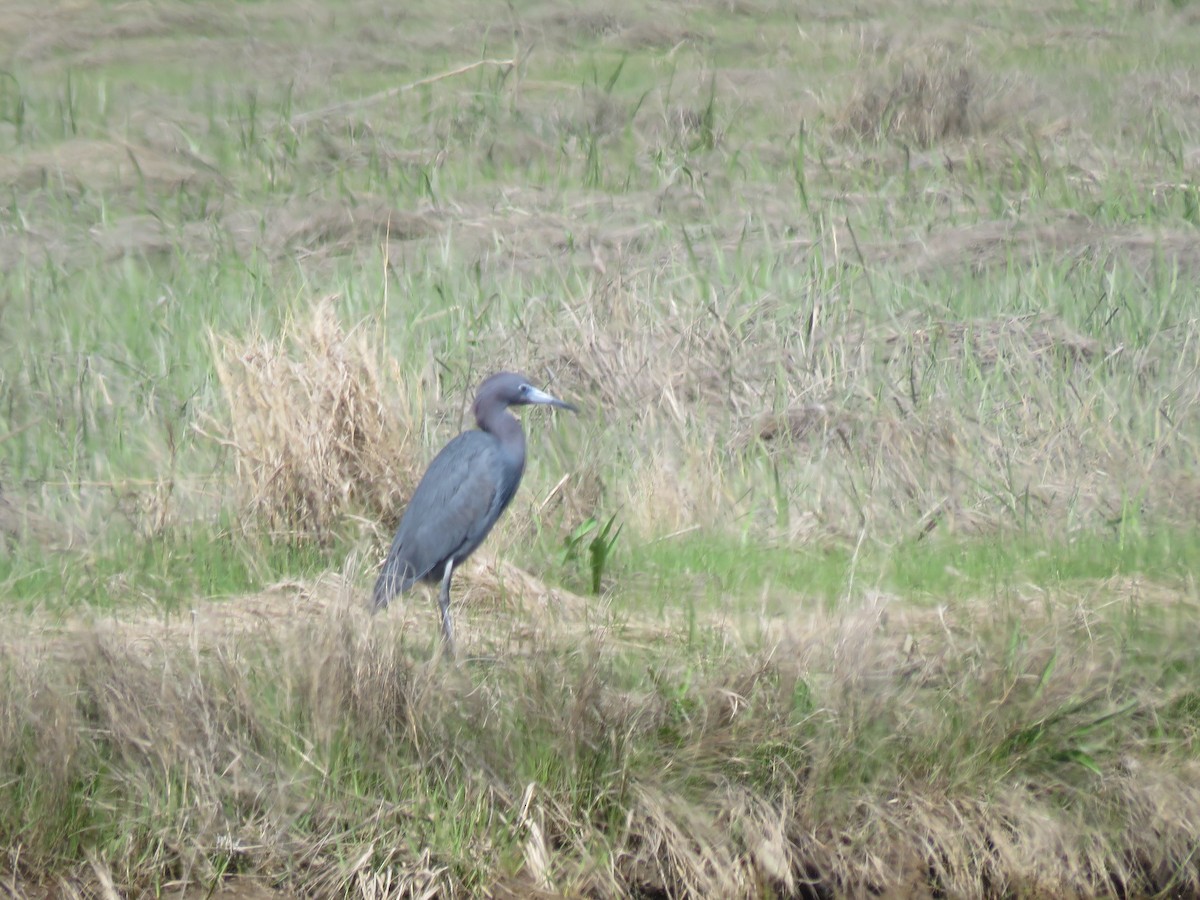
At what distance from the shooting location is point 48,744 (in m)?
4.20

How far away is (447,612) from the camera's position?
4.96 m

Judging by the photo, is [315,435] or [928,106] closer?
[315,435]

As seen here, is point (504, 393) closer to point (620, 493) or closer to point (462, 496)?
point (462, 496)

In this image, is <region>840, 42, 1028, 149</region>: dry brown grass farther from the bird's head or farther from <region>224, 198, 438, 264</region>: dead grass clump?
the bird's head

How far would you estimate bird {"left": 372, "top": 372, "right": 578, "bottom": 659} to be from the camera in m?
5.27

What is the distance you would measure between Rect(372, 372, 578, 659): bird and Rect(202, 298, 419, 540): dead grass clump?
0.49 m

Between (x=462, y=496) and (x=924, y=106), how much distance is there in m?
6.32

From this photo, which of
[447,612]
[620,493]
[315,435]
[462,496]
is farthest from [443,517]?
[620,493]

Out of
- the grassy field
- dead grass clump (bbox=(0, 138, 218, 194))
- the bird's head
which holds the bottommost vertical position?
dead grass clump (bbox=(0, 138, 218, 194))

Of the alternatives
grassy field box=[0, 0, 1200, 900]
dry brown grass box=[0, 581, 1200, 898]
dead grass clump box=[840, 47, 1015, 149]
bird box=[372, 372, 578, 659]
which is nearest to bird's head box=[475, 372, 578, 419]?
bird box=[372, 372, 578, 659]

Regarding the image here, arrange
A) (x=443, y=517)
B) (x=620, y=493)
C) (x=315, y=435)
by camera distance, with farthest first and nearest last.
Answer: (x=620, y=493) < (x=315, y=435) < (x=443, y=517)

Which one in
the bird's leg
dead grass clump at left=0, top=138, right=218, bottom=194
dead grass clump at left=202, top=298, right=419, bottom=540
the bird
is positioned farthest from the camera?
dead grass clump at left=0, top=138, right=218, bottom=194

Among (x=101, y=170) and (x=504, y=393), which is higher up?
(x=504, y=393)

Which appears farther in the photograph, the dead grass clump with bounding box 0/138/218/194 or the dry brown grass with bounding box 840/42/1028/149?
the dry brown grass with bounding box 840/42/1028/149
